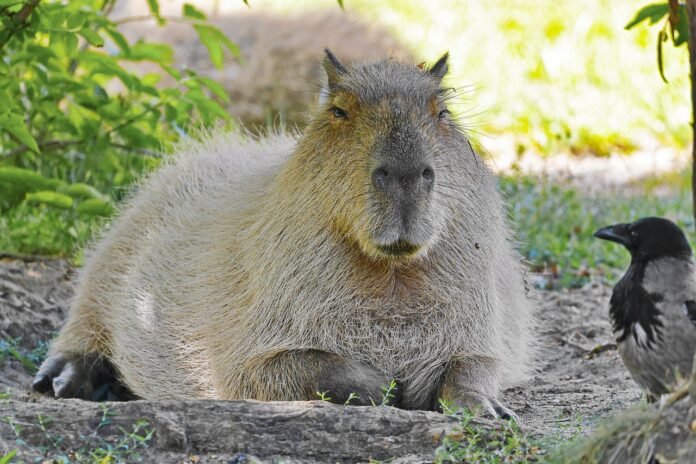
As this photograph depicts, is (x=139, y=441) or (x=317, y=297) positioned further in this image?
(x=317, y=297)

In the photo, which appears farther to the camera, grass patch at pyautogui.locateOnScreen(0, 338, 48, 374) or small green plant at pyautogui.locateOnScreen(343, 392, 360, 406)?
grass patch at pyautogui.locateOnScreen(0, 338, 48, 374)

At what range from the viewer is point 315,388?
3.82 meters

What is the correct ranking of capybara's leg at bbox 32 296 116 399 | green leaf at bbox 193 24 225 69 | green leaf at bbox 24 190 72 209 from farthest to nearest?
green leaf at bbox 193 24 225 69
green leaf at bbox 24 190 72 209
capybara's leg at bbox 32 296 116 399

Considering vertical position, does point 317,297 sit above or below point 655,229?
below

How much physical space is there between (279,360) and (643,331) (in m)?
1.43

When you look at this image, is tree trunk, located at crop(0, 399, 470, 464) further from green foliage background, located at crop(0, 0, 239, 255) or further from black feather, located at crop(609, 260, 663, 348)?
green foliage background, located at crop(0, 0, 239, 255)

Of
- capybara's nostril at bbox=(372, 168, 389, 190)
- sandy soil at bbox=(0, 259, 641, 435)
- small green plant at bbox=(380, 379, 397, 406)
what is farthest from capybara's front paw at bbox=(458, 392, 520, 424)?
capybara's nostril at bbox=(372, 168, 389, 190)

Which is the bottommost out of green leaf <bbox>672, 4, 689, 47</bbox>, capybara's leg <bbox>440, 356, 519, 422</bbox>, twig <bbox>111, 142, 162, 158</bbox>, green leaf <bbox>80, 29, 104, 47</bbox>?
capybara's leg <bbox>440, 356, 519, 422</bbox>

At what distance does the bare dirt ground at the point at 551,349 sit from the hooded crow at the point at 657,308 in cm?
39

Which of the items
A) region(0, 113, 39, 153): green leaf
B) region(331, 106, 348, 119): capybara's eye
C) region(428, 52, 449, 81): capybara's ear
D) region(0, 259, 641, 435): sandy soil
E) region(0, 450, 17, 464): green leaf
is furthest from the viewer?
region(0, 113, 39, 153): green leaf

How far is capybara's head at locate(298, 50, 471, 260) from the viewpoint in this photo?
11.7 feet

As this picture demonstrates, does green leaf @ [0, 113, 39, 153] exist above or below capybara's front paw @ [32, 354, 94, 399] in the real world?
above

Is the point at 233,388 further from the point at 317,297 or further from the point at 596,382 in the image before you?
the point at 596,382

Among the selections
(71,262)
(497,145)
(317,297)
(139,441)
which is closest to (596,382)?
(317,297)
